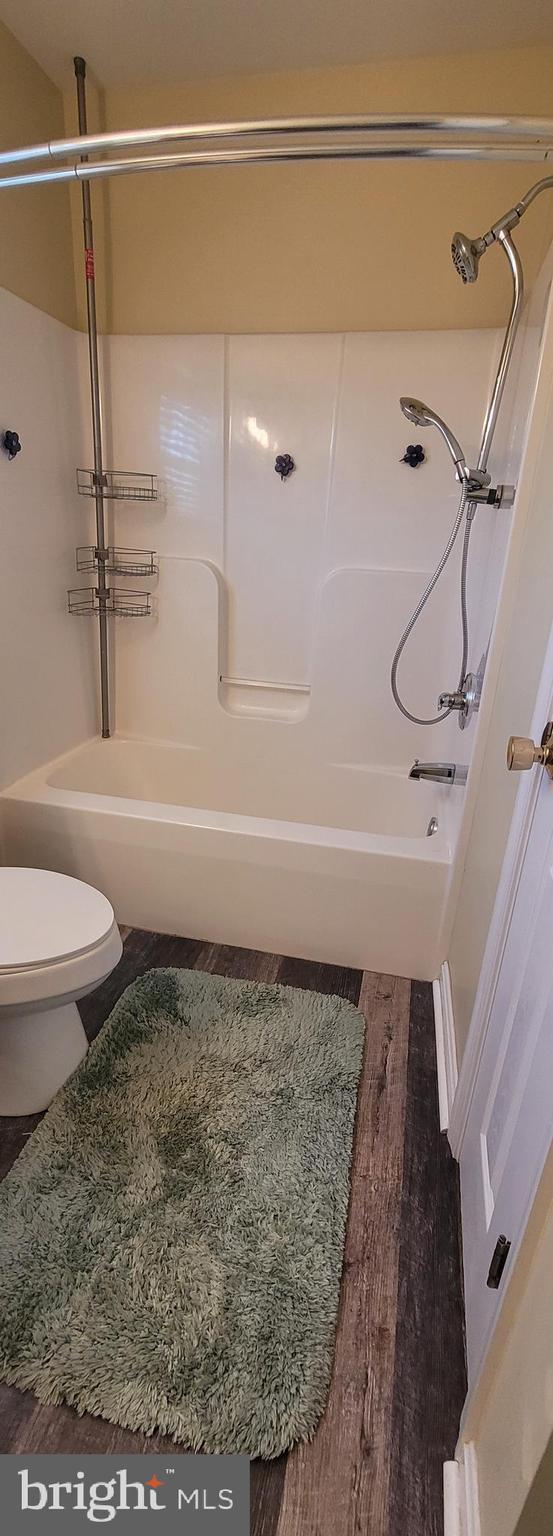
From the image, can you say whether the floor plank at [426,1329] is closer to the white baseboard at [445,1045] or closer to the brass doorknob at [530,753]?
the white baseboard at [445,1045]

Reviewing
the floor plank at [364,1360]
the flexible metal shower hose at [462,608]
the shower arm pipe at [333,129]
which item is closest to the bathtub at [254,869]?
the flexible metal shower hose at [462,608]

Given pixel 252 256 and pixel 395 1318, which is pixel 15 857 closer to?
pixel 395 1318

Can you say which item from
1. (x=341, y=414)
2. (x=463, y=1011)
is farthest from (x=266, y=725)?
(x=463, y=1011)

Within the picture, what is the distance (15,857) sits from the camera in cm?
213

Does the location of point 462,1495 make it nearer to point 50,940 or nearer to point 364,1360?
point 364,1360

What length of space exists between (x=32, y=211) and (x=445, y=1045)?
99.2 inches

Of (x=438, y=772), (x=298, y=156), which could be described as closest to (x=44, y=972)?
(x=438, y=772)

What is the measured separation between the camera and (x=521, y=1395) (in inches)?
27.7

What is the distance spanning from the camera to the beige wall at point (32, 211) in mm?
1833

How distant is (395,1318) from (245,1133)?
42 cm

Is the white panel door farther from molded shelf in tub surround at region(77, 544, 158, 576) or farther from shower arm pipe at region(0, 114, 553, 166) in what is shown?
molded shelf in tub surround at region(77, 544, 158, 576)

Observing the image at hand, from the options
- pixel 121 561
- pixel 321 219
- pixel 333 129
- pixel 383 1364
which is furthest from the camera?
pixel 121 561

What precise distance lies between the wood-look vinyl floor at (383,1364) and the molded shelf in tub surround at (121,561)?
174cm

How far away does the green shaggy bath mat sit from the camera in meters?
1.00
